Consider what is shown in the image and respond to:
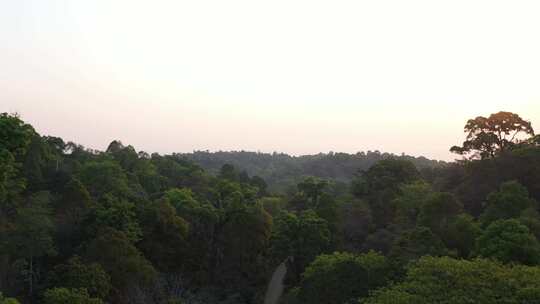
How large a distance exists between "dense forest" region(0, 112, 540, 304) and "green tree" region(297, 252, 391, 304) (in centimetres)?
4

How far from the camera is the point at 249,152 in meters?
147

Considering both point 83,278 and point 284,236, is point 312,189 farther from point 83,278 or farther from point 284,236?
point 83,278

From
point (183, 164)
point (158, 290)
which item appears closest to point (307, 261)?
point (158, 290)

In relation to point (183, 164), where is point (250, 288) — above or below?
below

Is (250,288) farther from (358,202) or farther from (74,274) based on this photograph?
(74,274)

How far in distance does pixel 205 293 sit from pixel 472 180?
48.6 feet

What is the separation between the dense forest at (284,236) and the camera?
58.2ft

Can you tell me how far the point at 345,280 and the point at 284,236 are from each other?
929cm

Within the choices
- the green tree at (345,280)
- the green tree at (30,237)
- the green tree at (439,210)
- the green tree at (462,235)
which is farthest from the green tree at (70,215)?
the green tree at (462,235)

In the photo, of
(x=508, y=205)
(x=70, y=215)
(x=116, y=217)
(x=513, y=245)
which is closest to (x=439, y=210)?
(x=508, y=205)

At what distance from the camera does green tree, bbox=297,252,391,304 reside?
1873 cm

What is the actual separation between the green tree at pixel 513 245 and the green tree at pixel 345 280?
351 cm

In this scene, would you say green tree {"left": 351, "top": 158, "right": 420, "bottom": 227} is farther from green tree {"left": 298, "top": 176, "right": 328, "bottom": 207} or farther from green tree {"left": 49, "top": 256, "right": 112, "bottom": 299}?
green tree {"left": 49, "top": 256, "right": 112, "bottom": 299}

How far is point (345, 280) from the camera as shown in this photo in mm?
18984
